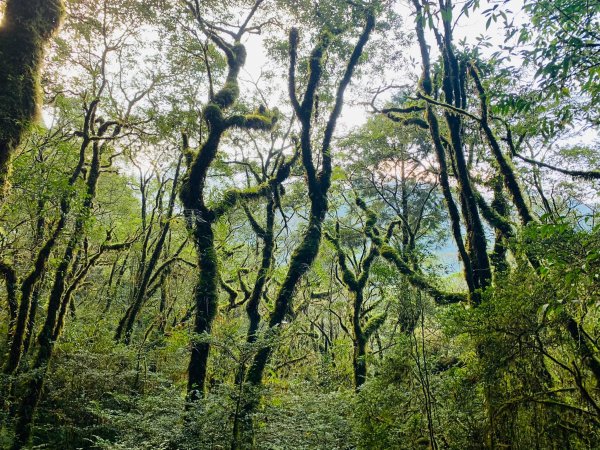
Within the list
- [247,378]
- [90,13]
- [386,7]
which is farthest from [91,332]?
[386,7]

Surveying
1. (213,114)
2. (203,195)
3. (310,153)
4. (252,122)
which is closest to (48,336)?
(203,195)

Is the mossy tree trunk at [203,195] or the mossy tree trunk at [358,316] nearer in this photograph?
the mossy tree trunk at [203,195]

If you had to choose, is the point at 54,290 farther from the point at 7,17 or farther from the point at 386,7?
the point at 386,7

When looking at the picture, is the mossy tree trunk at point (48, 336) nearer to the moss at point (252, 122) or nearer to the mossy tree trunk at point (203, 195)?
the mossy tree trunk at point (203, 195)

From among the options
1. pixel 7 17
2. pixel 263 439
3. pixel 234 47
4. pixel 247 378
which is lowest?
pixel 263 439

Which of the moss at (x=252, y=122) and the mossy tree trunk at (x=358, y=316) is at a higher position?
the moss at (x=252, y=122)

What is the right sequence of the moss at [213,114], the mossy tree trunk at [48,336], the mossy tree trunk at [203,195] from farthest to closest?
the moss at [213,114] < the mossy tree trunk at [203,195] < the mossy tree trunk at [48,336]

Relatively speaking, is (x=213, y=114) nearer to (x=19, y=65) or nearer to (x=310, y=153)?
(x=310, y=153)

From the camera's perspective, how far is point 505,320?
4672 millimetres

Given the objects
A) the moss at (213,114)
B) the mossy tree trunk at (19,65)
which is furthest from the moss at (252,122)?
the mossy tree trunk at (19,65)

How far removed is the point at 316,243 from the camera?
31.7 ft

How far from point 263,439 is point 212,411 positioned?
3.62 feet

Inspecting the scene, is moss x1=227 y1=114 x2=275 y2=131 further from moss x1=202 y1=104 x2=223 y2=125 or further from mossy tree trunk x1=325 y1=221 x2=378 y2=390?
mossy tree trunk x1=325 y1=221 x2=378 y2=390

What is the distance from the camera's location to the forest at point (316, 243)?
4379mm
